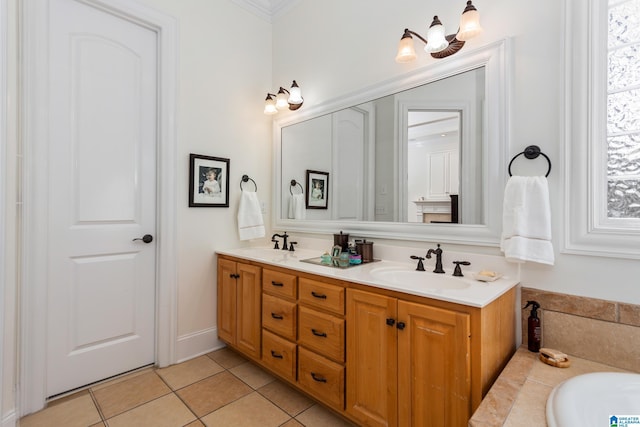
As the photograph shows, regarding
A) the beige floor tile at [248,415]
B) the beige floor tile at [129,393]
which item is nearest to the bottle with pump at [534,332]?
the beige floor tile at [248,415]

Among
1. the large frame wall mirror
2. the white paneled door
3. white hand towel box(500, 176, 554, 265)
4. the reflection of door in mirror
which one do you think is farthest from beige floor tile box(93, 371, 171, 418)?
white hand towel box(500, 176, 554, 265)

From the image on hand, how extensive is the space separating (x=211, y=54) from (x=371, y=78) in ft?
4.46

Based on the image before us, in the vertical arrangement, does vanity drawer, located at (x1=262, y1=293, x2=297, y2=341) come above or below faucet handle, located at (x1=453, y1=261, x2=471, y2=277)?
below

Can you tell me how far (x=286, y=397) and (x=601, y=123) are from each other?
2203 mm

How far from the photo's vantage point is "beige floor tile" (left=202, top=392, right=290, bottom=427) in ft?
5.39

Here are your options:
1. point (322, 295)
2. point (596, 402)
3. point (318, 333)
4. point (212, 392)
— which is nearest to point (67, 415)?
point (212, 392)

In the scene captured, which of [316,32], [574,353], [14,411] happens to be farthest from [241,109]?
[574,353]

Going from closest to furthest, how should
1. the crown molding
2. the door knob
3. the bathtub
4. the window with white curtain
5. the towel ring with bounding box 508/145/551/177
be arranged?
the bathtub
the window with white curtain
the towel ring with bounding box 508/145/551/177
the door knob
the crown molding

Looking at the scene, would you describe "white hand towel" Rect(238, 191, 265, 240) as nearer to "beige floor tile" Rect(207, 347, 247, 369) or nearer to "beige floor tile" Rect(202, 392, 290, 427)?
"beige floor tile" Rect(207, 347, 247, 369)

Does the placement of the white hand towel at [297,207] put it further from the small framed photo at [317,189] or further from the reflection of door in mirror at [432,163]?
the reflection of door in mirror at [432,163]

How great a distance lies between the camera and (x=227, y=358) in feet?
7.77

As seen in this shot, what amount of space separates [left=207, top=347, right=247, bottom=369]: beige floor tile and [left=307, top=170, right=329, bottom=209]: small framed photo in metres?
1.33

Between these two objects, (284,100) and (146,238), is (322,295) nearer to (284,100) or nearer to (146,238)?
(146,238)

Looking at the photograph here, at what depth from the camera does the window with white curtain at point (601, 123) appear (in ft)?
4.26
